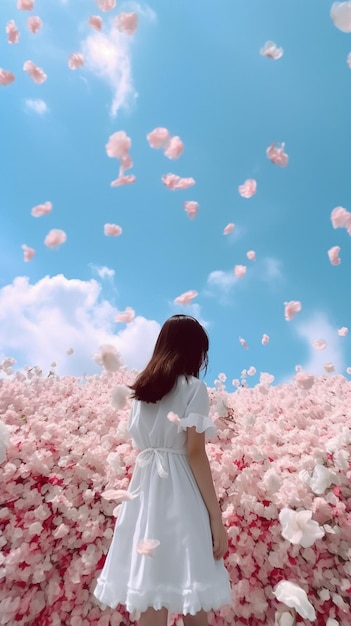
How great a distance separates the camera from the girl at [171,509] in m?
1.90

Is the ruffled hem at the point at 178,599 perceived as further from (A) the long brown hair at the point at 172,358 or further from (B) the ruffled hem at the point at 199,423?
(A) the long brown hair at the point at 172,358

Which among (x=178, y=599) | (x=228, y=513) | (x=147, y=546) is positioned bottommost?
(x=178, y=599)

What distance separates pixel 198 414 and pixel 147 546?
0.64m

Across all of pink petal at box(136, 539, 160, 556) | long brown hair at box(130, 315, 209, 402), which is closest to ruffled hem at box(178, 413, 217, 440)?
long brown hair at box(130, 315, 209, 402)

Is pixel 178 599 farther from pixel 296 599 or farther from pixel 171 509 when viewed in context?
pixel 296 599

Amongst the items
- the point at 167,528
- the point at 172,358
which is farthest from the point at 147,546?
the point at 172,358

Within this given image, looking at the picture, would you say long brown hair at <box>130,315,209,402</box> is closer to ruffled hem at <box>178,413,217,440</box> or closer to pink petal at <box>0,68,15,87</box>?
ruffled hem at <box>178,413,217,440</box>

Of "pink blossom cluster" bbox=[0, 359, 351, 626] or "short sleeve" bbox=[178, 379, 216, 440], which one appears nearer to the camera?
"short sleeve" bbox=[178, 379, 216, 440]

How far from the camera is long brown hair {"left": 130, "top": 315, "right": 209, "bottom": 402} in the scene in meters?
2.25

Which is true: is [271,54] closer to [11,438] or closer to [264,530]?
[264,530]

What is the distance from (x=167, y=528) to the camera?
202 centimetres

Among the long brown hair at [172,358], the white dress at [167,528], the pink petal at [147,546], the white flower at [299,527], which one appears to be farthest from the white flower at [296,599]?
the long brown hair at [172,358]

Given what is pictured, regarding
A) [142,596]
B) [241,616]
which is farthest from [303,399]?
[142,596]

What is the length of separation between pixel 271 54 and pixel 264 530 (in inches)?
132
